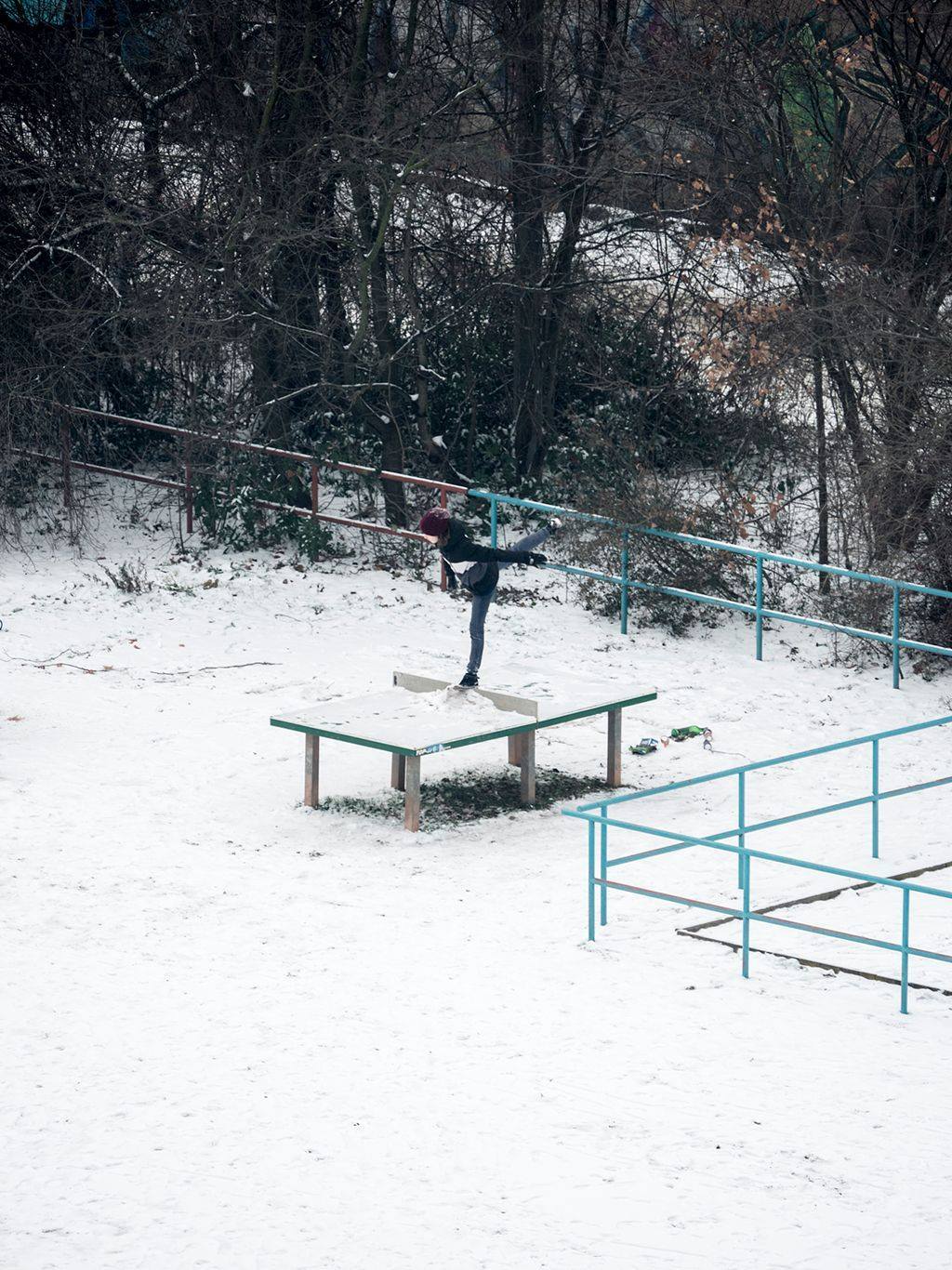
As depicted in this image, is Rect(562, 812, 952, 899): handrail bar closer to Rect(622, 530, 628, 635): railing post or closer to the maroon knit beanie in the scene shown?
the maroon knit beanie

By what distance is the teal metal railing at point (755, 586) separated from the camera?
→ 1599 cm

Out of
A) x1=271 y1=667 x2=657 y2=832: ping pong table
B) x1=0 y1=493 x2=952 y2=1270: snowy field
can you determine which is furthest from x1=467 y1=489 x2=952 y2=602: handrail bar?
x1=271 y1=667 x2=657 y2=832: ping pong table

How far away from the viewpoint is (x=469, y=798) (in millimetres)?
13445

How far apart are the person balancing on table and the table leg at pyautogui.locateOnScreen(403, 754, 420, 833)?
4.41ft

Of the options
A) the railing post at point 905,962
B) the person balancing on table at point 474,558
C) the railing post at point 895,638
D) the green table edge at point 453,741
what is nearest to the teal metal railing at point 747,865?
the railing post at point 905,962

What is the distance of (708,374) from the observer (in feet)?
64.9

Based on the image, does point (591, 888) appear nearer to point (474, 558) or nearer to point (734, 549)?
point (474, 558)

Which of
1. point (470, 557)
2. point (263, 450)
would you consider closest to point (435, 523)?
point (470, 557)

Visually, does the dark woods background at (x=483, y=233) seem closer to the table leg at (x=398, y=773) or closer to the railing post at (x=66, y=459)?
the railing post at (x=66, y=459)

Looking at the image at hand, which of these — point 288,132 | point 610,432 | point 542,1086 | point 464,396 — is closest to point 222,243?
point 288,132

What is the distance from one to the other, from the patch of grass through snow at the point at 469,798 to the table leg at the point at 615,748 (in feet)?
0.29

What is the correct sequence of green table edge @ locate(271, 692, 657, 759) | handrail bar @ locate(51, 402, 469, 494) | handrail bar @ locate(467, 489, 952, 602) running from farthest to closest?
handrail bar @ locate(51, 402, 469, 494) < handrail bar @ locate(467, 489, 952, 602) < green table edge @ locate(271, 692, 657, 759)

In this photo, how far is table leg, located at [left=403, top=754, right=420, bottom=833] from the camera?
12430 millimetres

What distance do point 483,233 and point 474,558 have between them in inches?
336
